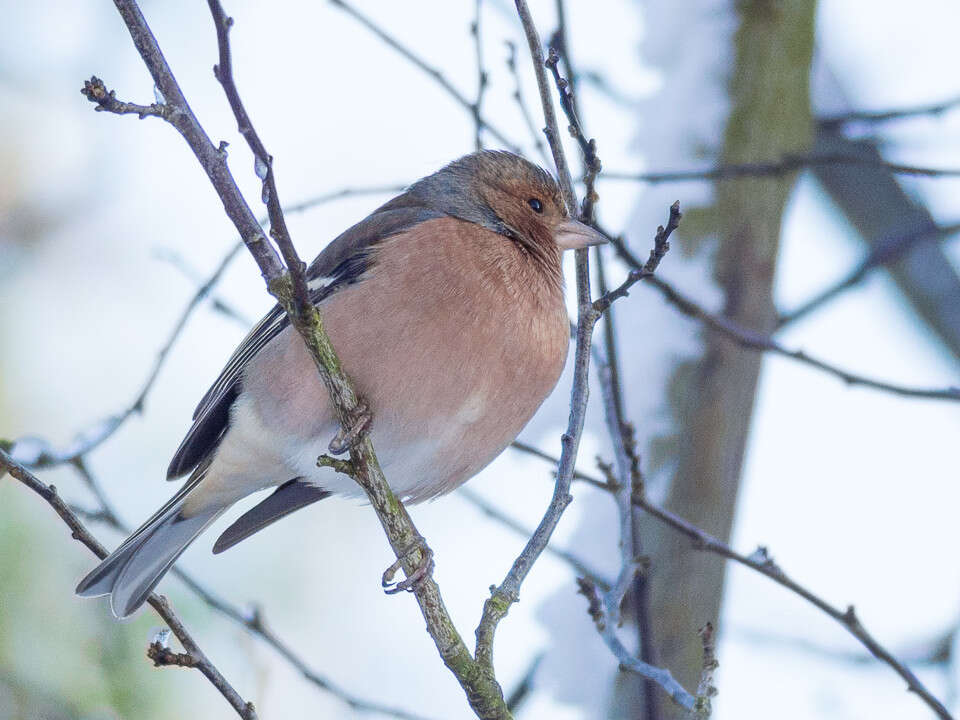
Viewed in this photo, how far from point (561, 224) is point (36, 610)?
2850 millimetres

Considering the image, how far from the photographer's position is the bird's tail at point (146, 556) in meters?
3.83

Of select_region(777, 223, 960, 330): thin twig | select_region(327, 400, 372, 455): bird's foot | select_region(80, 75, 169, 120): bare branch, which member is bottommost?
select_region(80, 75, 169, 120): bare branch

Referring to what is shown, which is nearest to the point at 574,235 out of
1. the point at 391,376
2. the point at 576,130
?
the point at 391,376

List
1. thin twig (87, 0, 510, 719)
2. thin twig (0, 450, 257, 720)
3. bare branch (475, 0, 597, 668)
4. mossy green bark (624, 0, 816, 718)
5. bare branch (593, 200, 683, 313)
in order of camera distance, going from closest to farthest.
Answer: thin twig (87, 0, 510, 719) < thin twig (0, 450, 257, 720) < bare branch (593, 200, 683, 313) < bare branch (475, 0, 597, 668) < mossy green bark (624, 0, 816, 718)

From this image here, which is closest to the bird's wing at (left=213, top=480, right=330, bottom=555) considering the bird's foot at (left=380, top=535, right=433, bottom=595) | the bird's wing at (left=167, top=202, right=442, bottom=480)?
the bird's wing at (left=167, top=202, right=442, bottom=480)

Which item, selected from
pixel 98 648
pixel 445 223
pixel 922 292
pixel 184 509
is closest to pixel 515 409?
pixel 445 223

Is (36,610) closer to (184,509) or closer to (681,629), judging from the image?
(184,509)

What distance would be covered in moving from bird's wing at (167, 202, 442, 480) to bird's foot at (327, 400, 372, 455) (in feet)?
3.04

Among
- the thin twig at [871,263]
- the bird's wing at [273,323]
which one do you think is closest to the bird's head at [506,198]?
the bird's wing at [273,323]

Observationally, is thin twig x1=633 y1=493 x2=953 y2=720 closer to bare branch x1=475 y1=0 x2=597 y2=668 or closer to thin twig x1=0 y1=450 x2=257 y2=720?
bare branch x1=475 y1=0 x2=597 y2=668

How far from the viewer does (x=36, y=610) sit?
5.05m

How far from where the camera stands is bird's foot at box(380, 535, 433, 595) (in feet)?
9.65

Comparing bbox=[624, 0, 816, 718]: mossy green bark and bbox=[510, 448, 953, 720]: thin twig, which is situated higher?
bbox=[624, 0, 816, 718]: mossy green bark

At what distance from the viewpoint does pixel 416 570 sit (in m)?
2.97
